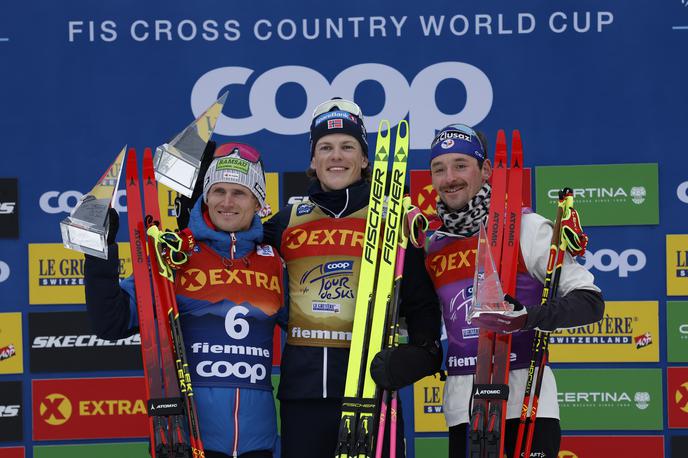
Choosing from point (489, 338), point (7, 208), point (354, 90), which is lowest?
point (489, 338)

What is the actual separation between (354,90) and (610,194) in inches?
55.3

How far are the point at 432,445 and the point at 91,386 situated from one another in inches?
71.1

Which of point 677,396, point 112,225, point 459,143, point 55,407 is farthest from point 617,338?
point 55,407

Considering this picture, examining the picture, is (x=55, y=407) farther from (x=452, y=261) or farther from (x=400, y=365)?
(x=452, y=261)

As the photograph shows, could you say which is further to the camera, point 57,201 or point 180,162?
point 57,201

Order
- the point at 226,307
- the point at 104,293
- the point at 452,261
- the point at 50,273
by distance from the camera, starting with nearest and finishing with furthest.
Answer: the point at 104,293 < the point at 226,307 < the point at 452,261 < the point at 50,273

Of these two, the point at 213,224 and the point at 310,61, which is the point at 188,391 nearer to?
the point at 213,224

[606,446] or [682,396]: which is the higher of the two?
[682,396]

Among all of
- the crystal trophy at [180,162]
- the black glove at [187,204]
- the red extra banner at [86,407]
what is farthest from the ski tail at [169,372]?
the red extra banner at [86,407]

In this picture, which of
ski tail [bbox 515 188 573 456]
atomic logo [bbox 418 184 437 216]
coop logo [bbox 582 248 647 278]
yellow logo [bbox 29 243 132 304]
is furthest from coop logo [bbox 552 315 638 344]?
yellow logo [bbox 29 243 132 304]

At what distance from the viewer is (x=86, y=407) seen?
4.42m

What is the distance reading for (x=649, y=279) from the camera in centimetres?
433

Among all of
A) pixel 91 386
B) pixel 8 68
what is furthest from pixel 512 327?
pixel 8 68

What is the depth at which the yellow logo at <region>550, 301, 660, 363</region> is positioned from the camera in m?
4.33
